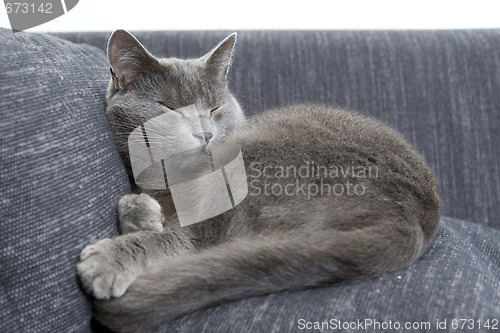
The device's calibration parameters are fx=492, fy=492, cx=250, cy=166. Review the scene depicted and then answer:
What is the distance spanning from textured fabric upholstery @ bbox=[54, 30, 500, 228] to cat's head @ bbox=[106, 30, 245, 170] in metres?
0.58

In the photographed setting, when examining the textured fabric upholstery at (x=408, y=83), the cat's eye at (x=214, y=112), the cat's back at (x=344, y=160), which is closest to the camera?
the cat's back at (x=344, y=160)

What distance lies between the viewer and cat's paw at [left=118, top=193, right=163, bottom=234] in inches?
44.1

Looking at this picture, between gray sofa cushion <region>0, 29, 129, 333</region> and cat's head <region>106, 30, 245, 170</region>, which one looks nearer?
gray sofa cushion <region>0, 29, 129, 333</region>

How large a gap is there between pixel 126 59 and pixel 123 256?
0.55 m

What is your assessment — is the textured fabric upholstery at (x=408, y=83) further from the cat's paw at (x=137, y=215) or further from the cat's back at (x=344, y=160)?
the cat's paw at (x=137, y=215)

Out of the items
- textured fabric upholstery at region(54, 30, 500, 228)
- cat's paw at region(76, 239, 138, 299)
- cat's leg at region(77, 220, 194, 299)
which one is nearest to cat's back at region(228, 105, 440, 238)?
cat's leg at region(77, 220, 194, 299)

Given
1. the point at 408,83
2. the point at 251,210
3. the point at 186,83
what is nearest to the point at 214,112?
the point at 186,83

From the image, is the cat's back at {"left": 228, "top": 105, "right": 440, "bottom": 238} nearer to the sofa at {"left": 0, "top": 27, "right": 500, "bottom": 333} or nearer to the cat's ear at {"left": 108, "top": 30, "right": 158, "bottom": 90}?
the sofa at {"left": 0, "top": 27, "right": 500, "bottom": 333}

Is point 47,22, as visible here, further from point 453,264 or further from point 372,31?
point 453,264

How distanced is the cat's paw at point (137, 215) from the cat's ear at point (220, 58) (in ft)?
1.56

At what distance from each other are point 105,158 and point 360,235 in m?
0.59

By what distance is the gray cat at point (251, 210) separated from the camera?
942mm

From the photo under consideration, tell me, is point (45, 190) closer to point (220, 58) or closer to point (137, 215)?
point (137, 215)

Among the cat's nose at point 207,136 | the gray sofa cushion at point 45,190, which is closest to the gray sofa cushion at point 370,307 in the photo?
the gray sofa cushion at point 45,190
